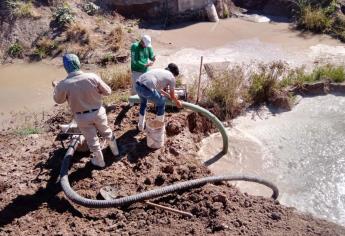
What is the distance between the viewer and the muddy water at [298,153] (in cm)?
647

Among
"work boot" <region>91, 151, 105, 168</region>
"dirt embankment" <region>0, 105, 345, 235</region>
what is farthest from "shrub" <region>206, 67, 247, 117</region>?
"work boot" <region>91, 151, 105, 168</region>

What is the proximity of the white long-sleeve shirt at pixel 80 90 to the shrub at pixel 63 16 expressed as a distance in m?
6.03

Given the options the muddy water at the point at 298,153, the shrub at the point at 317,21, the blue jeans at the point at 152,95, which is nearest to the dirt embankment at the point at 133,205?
the muddy water at the point at 298,153

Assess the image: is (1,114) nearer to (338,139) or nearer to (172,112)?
(172,112)

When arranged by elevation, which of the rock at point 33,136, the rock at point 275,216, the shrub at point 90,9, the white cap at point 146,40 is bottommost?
the rock at point 275,216

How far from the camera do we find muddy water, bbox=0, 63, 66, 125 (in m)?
8.80

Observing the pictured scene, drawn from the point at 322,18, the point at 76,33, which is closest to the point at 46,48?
the point at 76,33

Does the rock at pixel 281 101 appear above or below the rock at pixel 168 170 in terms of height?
above

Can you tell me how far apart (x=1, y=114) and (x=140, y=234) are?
4493mm

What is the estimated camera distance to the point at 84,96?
574cm

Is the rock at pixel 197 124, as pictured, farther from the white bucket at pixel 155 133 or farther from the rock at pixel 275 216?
the rock at pixel 275 216

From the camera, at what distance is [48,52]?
1083 cm

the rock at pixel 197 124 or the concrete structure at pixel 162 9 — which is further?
the concrete structure at pixel 162 9

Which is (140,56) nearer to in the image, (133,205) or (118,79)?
(118,79)
